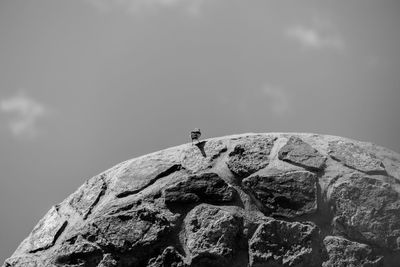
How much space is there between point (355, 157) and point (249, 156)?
96 cm

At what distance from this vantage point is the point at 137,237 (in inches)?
171

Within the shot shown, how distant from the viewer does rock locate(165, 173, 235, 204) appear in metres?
4.47

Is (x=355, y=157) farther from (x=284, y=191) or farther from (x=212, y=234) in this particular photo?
(x=212, y=234)

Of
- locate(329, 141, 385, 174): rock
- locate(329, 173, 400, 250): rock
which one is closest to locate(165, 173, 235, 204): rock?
locate(329, 173, 400, 250): rock

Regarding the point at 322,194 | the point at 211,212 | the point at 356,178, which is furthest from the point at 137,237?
the point at 356,178

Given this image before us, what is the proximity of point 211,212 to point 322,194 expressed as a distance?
37.6 inches

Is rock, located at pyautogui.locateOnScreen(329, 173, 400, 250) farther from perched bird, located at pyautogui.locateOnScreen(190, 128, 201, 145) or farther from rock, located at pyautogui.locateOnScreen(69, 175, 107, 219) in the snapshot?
rock, located at pyautogui.locateOnScreen(69, 175, 107, 219)

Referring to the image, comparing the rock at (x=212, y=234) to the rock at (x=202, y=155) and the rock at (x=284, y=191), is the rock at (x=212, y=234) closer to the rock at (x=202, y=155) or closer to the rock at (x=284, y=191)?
the rock at (x=284, y=191)

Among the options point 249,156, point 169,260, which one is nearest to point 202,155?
point 249,156

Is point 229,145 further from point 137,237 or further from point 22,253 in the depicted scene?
point 22,253

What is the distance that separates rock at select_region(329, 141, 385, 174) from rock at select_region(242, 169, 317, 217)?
39cm

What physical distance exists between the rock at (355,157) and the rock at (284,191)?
0.39m

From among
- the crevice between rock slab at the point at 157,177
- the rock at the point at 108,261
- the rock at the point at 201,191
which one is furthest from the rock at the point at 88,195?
the rock at the point at 201,191

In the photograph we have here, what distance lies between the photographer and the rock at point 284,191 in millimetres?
4367
